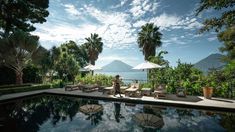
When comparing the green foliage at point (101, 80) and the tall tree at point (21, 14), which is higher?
the tall tree at point (21, 14)

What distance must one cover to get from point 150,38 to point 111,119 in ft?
75.0

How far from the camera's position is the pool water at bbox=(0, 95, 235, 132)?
6848 mm

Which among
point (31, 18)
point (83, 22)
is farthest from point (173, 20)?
point (31, 18)

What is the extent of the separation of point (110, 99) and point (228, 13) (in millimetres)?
9289

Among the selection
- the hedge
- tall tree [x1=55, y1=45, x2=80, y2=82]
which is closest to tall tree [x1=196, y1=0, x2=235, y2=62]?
the hedge

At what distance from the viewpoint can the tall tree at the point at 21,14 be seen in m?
19.8

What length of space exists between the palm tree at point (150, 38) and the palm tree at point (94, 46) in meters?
11.7

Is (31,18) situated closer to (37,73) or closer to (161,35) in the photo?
(37,73)

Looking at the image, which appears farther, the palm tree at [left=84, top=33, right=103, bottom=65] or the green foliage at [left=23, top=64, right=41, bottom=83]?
the palm tree at [left=84, top=33, right=103, bottom=65]

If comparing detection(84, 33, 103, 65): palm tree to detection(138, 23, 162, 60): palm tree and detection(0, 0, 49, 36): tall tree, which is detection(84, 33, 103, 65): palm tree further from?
detection(0, 0, 49, 36): tall tree

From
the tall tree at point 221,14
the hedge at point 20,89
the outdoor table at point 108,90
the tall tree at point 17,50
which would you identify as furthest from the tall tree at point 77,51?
the tall tree at point 221,14

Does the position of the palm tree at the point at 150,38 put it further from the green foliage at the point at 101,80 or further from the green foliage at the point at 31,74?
the green foliage at the point at 31,74

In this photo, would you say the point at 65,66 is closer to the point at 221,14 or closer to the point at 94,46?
the point at 94,46

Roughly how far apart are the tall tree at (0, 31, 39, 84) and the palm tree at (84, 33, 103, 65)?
1793 cm
